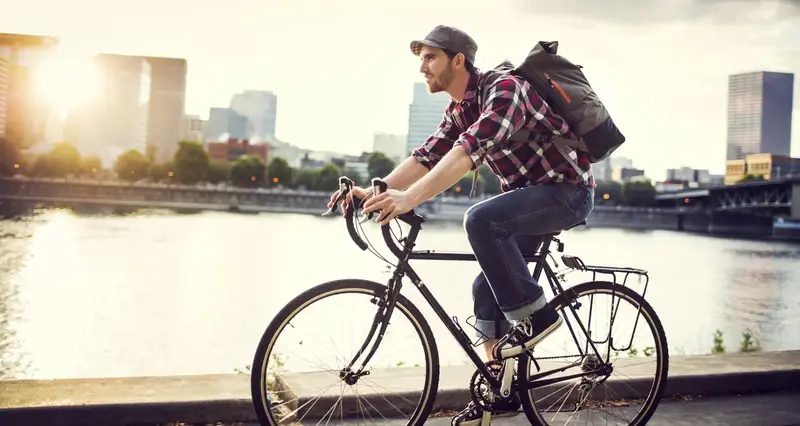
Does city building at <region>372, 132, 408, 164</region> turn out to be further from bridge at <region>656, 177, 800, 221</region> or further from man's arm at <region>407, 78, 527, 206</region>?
man's arm at <region>407, 78, 527, 206</region>

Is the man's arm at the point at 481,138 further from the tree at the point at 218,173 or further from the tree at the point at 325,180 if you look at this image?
the tree at the point at 218,173

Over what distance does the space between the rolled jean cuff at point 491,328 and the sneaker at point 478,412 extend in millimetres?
224

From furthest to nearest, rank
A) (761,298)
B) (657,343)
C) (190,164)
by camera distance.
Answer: (190,164) < (761,298) < (657,343)

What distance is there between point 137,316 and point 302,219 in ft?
169

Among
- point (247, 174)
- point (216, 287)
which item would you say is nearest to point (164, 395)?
point (216, 287)

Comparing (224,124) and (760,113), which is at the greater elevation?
(760,113)

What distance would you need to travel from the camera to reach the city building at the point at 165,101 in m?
158

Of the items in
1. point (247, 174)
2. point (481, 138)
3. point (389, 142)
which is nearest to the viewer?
point (481, 138)

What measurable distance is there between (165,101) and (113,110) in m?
20.4

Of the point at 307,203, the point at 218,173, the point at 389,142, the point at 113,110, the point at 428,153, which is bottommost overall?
the point at 307,203

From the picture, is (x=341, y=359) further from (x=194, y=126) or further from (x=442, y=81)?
(x=194, y=126)

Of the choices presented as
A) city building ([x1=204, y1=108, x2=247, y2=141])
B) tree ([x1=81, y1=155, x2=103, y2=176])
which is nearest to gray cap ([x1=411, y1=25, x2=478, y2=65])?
tree ([x1=81, y1=155, x2=103, y2=176])

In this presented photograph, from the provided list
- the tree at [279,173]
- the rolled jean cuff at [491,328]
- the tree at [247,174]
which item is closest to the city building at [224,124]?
the tree at [247,174]

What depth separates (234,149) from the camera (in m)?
121
